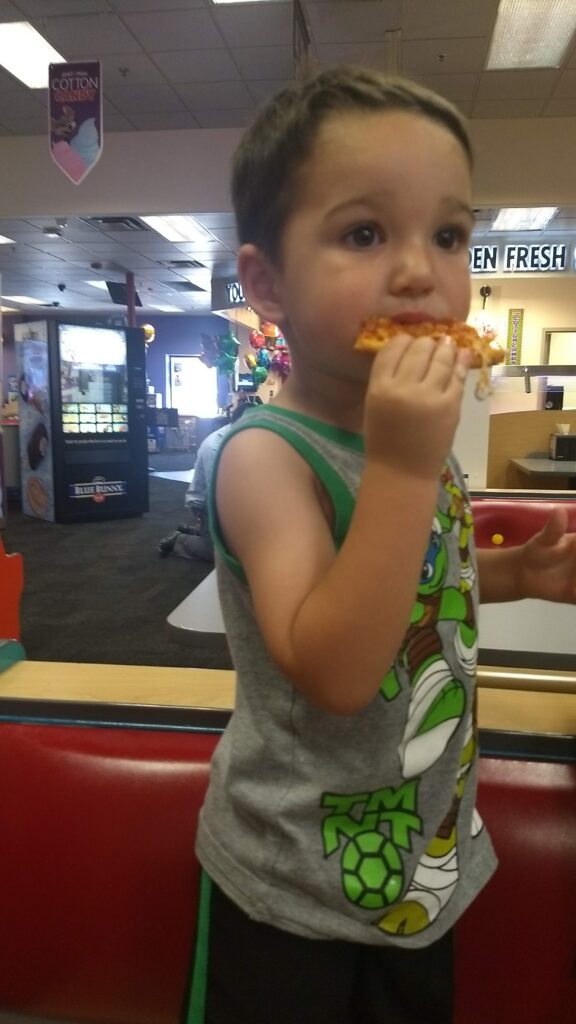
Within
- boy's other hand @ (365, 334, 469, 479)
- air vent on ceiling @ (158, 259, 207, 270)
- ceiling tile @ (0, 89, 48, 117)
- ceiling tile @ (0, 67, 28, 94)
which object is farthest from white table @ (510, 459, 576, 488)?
air vent on ceiling @ (158, 259, 207, 270)

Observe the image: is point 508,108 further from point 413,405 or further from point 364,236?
point 413,405

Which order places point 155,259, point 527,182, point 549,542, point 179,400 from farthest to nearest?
point 179,400 < point 155,259 < point 527,182 < point 549,542

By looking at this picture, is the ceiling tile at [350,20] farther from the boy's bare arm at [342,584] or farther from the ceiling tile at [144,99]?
the boy's bare arm at [342,584]

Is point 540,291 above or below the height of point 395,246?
above

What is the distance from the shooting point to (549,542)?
807 mm

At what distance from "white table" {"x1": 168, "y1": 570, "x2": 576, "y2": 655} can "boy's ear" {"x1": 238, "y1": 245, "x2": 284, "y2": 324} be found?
2.43ft

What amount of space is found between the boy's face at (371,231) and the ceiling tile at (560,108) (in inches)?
273

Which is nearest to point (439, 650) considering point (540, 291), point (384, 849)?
point (384, 849)

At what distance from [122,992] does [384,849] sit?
597 millimetres

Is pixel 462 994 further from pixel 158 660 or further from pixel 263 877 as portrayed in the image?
pixel 158 660

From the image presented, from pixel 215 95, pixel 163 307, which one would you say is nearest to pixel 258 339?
pixel 215 95

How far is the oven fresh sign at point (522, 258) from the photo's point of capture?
8969 mm

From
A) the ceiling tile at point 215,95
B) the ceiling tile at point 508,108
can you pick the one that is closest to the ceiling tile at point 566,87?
the ceiling tile at point 508,108

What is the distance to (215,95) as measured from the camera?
6391 millimetres
